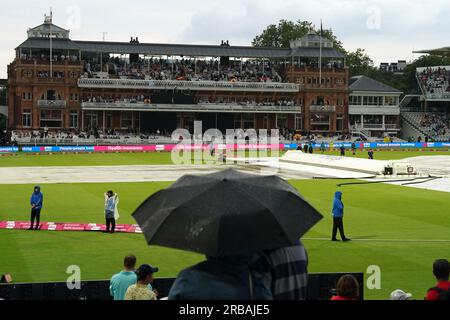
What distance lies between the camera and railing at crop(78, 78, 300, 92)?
106188mm

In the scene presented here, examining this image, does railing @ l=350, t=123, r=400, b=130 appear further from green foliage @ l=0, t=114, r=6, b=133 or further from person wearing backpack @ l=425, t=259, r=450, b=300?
person wearing backpack @ l=425, t=259, r=450, b=300


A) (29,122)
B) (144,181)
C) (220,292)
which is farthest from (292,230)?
(29,122)

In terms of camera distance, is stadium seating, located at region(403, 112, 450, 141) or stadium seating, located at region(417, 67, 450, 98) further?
stadium seating, located at region(417, 67, 450, 98)

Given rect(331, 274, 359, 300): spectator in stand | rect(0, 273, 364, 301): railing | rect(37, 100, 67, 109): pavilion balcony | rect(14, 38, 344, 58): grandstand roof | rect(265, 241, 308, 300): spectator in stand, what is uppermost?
rect(14, 38, 344, 58): grandstand roof

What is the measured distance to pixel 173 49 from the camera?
11169 centimetres

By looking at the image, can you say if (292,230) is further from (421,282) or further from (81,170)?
(81,170)

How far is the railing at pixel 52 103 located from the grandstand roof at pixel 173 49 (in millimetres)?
7701

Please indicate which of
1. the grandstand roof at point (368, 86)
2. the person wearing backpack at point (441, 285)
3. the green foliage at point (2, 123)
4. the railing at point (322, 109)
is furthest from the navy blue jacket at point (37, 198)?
the grandstand roof at point (368, 86)

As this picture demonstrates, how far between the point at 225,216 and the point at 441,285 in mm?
3360

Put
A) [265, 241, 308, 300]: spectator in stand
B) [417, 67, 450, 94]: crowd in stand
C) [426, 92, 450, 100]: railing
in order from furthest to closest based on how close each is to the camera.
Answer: [417, 67, 450, 94]: crowd in stand
[426, 92, 450, 100]: railing
[265, 241, 308, 300]: spectator in stand

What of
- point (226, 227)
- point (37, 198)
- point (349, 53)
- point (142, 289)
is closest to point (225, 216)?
point (226, 227)

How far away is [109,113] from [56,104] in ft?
23.6

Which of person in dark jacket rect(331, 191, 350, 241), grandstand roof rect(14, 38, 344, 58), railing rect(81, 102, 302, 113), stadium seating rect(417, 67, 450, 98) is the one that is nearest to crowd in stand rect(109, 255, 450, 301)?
person in dark jacket rect(331, 191, 350, 241)

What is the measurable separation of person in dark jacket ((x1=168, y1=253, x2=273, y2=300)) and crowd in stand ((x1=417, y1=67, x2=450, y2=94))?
126 metres
